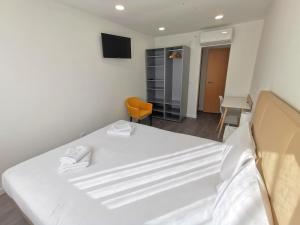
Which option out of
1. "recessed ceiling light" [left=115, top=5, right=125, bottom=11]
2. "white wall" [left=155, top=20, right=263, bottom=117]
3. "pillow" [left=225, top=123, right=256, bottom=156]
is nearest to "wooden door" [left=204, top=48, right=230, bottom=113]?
"white wall" [left=155, top=20, right=263, bottom=117]

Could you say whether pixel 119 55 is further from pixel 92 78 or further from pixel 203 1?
pixel 203 1

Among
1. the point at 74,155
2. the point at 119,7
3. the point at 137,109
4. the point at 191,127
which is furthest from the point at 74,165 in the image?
the point at 191,127

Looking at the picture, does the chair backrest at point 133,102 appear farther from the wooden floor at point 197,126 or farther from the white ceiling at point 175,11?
the white ceiling at point 175,11

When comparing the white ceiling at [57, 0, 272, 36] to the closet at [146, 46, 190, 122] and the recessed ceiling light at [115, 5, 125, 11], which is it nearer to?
the recessed ceiling light at [115, 5, 125, 11]

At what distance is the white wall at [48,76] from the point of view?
5.91 feet

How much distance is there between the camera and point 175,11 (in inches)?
99.9

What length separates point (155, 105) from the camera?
472 centimetres

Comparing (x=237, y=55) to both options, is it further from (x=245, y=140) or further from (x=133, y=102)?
(x=245, y=140)

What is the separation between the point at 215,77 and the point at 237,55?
129 centimetres

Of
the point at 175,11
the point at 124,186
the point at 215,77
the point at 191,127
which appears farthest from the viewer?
the point at 215,77

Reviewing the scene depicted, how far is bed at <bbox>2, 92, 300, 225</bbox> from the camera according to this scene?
766 mm

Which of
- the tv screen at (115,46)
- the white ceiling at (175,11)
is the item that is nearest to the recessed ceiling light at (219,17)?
the white ceiling at (175,11)

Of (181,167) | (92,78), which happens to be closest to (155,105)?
(92,78)

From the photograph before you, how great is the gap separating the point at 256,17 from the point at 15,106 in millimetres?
4501
